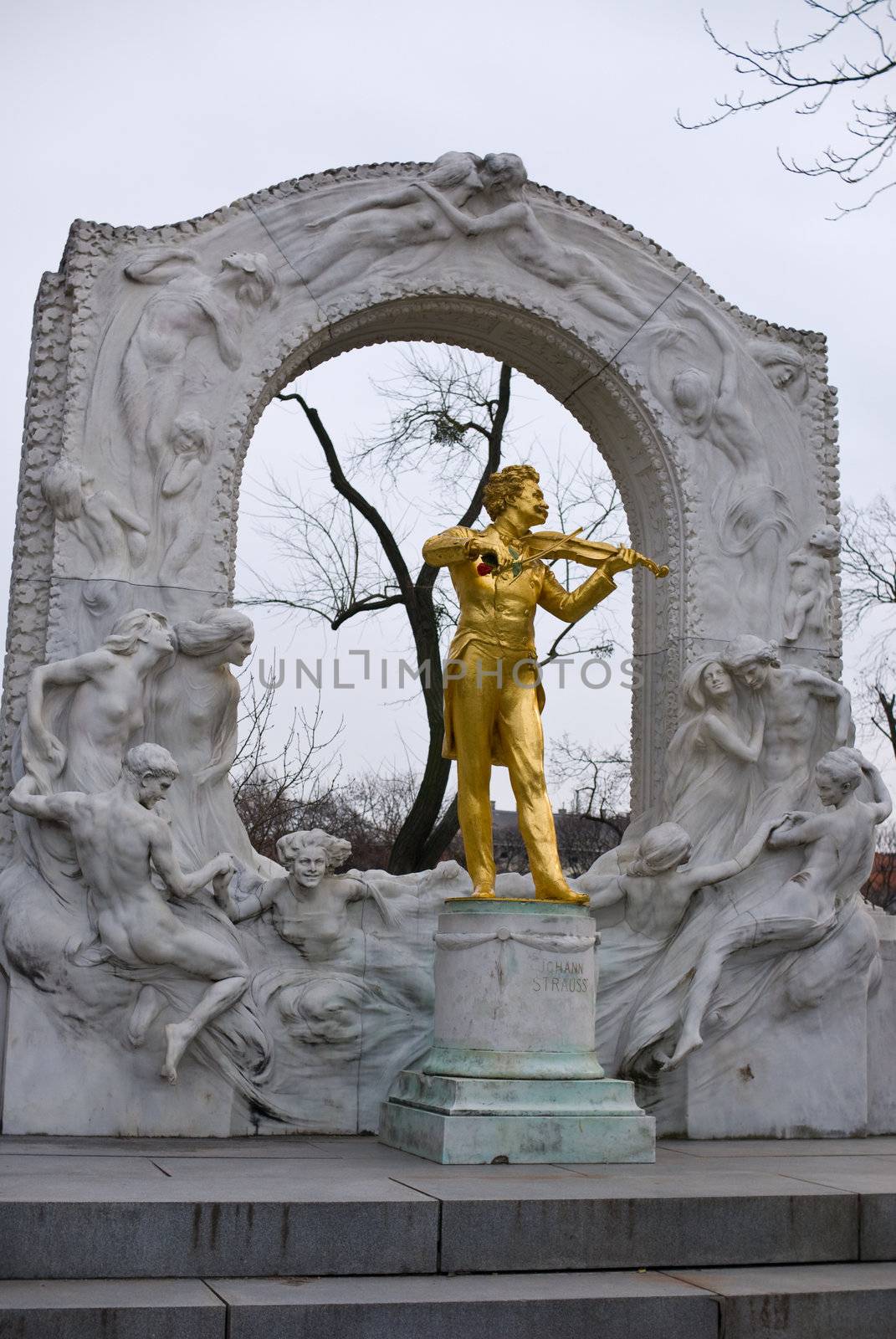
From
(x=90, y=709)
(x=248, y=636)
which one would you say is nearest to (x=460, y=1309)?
(x=90, y=709)


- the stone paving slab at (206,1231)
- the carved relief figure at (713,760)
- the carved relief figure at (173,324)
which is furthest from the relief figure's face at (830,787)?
the carved relief figure at (173,324)

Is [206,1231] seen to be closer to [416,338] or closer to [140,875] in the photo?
[140,875]

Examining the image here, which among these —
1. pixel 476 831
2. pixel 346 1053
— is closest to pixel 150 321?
pixel 476 831

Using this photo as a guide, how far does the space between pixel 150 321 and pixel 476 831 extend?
10.6ft

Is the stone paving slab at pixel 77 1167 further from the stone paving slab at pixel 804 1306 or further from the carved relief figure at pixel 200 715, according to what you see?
the stone paving slab at pixel 804 1306

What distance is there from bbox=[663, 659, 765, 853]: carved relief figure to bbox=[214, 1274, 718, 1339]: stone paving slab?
3.63 m

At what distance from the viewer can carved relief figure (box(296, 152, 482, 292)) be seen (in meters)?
9.08

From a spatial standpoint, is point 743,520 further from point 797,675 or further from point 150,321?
point 150,321

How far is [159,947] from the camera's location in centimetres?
752

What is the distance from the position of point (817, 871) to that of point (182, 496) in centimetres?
383

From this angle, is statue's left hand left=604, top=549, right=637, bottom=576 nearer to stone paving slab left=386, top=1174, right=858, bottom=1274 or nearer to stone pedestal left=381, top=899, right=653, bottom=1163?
stone pedestal left=381, top=899, right=653, bottom=1163

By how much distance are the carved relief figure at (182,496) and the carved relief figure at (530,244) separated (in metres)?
2.00

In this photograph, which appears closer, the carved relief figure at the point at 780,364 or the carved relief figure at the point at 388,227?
the carved relief figure at the point at 388,227

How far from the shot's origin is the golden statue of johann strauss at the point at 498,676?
304 inches
